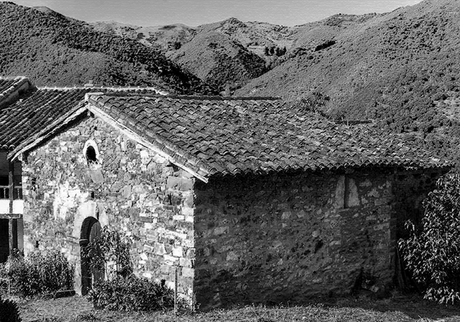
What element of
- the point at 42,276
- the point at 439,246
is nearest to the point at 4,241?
the point at 42,276

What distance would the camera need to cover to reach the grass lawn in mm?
9516

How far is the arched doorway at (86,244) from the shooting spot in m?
11.7

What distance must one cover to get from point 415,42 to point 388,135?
30983 millimetres

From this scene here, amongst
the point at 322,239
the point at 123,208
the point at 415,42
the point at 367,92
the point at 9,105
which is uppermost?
the point at 415,42

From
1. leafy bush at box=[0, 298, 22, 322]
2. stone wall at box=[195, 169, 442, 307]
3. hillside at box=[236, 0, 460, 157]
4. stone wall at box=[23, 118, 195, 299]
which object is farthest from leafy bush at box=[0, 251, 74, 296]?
hillside at box=[236, 0, 460, 157]

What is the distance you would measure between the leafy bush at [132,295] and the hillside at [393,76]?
1421cm

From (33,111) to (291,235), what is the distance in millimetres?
10790

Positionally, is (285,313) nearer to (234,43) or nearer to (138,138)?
(138,138)

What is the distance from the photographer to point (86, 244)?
11805 mm

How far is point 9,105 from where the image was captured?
19297mm

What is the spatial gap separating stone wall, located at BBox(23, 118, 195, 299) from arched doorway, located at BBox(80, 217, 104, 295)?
0.36ft

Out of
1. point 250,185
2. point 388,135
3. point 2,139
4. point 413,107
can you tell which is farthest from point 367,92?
point 250,185

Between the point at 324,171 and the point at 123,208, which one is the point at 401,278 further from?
the point at 123,208

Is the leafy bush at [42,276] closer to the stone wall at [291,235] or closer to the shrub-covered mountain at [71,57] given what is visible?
the stone wall at [291,235]
